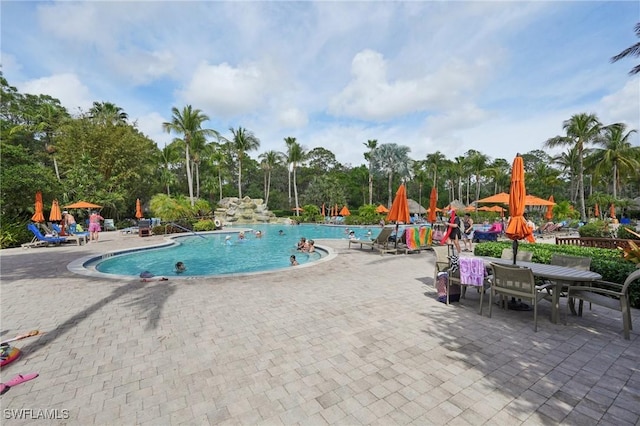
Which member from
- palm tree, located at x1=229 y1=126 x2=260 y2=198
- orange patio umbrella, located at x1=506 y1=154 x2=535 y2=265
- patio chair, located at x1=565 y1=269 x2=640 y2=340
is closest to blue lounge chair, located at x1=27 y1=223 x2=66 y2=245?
orange patio umbrella, located at x1=506 y1=154 x2=535 y2=265

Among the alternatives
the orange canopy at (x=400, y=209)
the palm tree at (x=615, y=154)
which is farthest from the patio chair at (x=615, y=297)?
the palm tree at (x=615, y=154)

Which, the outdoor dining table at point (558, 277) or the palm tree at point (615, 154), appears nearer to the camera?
the outdoor dining table at point (558, 277)

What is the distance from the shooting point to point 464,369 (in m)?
3.25

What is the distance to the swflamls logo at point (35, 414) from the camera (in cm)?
253

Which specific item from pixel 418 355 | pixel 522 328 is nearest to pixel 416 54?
pixel 522 328

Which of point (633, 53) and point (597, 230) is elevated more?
point (633, 53)

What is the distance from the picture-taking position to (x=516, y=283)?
462 cm

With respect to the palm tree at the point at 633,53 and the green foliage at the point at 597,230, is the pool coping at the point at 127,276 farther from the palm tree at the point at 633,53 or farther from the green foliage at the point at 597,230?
the green foliage at the point at 597,230

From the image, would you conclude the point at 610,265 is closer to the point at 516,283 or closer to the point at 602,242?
the point at 516,283

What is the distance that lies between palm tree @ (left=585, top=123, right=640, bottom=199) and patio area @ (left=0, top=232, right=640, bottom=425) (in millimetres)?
27951

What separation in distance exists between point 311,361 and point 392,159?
141ft

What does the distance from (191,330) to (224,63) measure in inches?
631

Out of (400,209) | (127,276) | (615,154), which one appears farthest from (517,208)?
(615,154)

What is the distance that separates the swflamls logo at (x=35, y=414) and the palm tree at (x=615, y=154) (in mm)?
34370
